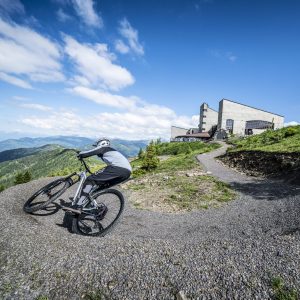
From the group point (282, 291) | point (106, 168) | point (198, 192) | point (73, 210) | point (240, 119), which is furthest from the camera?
point (240, 119)

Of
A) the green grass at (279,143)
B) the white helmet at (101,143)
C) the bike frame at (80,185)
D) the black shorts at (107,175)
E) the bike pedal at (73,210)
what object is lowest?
the bike pedal at (73,210)

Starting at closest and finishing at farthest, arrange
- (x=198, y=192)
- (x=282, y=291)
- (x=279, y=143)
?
(x=282, y=291) < (x=198, y=192) < (x=279, y=143)

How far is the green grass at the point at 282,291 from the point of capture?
416 centimetres

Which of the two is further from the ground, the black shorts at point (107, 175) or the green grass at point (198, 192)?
the black shorts at point (107, 175)

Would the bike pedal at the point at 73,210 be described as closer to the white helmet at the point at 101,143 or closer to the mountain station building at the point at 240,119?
the white helmet at the point at 101,143

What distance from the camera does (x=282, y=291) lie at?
14.1 ft

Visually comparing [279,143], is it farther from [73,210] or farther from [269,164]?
[73,210]

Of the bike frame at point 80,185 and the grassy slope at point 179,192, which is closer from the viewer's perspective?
the bike frame at point 80,185

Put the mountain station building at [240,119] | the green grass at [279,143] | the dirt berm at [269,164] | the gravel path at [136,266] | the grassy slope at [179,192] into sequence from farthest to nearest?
the mountain station building at [240,119] → the green grass at [279,143] → the dirt berm at [269,164] → the grassy slope at [179,192] → the gravel path at [136,266]

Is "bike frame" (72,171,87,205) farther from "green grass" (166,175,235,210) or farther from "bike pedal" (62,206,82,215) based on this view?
"green grass" (166,175,235,210)

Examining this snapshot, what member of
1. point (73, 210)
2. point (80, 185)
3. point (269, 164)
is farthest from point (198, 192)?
point (73, 210)

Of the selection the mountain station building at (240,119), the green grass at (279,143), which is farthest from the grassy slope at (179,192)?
the mountain station building at (240,119)

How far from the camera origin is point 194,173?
2070 centimetres

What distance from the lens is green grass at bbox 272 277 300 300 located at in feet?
13.6
